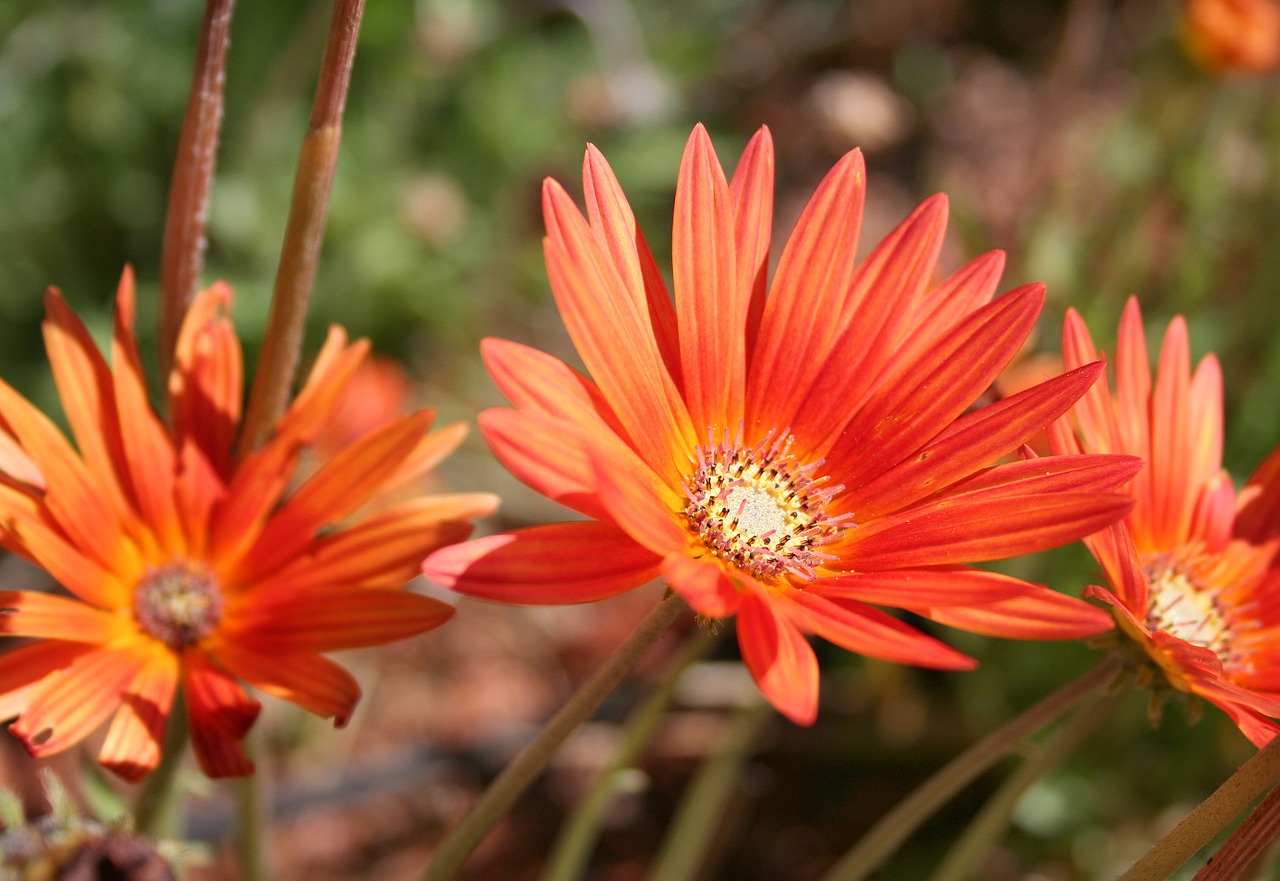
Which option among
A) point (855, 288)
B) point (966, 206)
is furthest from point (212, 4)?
point (966, 206)

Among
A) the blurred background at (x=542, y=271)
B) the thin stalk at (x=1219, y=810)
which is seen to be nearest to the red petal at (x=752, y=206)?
the thin stalk at (x=1219, y=810)

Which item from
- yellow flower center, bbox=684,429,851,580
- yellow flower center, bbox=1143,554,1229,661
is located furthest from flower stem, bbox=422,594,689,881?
yellow flower center, bbox=1143,554,1229,661

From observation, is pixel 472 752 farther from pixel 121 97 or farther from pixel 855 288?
pixel 121 97

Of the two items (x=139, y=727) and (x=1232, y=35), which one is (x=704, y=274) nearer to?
(x=139, y=727)

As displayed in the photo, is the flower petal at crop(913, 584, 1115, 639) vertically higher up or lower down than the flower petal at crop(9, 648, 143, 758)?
lower down

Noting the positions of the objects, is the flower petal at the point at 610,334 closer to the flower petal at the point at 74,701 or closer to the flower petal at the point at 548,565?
the flower petal at the point at 548,565

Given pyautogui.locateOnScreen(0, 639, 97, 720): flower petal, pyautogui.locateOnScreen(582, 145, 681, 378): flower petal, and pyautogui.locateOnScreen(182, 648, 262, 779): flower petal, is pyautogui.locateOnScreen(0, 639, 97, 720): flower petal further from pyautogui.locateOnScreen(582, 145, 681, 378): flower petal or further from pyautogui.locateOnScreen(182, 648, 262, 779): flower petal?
pyautogui.locateOnScreen(582, 145, 681, 378): flower petal
